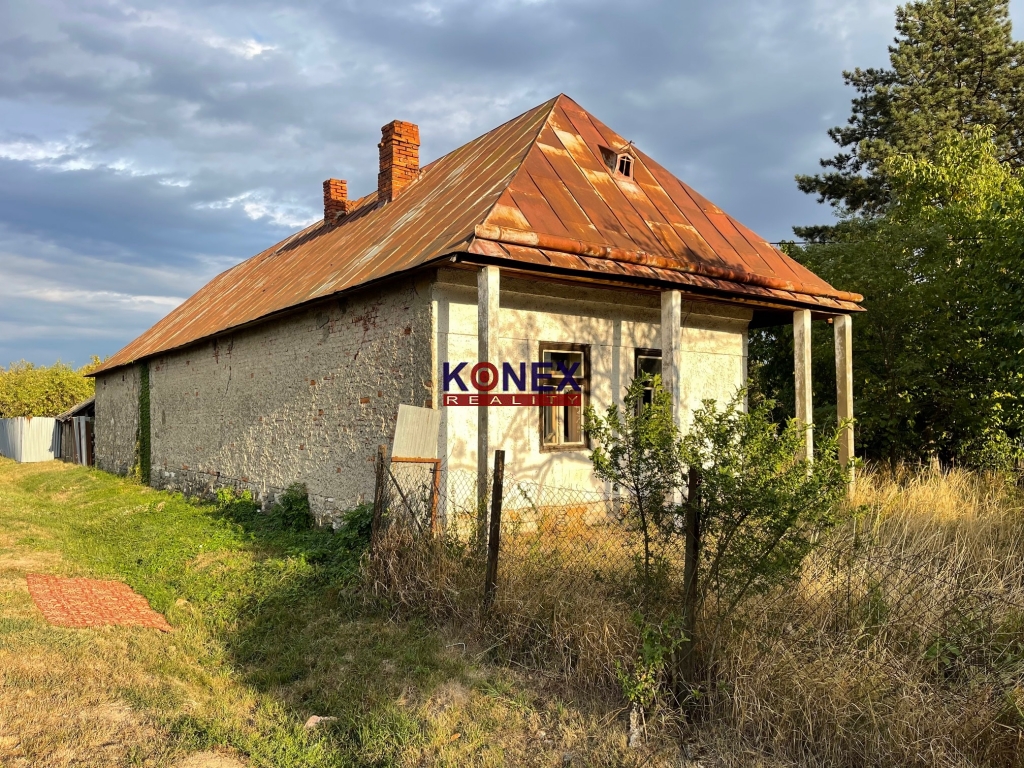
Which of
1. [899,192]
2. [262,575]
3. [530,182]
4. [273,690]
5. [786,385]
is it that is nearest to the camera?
[273,690]

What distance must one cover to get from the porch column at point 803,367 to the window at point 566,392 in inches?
119

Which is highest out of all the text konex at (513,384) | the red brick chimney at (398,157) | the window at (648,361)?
the red brick chimney at (398,157)

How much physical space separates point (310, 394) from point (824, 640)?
7039 mm

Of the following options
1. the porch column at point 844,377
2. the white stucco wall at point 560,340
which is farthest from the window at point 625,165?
the porch column at point 844,377

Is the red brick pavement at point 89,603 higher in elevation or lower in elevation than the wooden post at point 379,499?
lower

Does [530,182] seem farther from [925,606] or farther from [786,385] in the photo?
[786,385]

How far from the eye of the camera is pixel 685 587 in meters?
4.06

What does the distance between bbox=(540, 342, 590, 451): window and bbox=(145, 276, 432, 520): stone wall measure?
1661 mm

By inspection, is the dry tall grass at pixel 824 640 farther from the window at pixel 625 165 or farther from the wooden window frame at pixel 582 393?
the window at pixel 625 165

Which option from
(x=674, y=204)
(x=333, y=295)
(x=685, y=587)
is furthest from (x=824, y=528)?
(x=674, y=204)

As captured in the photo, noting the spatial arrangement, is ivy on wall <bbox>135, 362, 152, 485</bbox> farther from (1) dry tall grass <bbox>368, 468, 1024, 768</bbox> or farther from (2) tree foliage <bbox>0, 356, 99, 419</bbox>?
(2) tree foliage <bbox>0, 356, 99, 419</bbox>

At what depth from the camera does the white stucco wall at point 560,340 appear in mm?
7273

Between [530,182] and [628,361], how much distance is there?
8.25ft

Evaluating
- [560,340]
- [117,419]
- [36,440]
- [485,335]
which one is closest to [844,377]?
[560,340]
